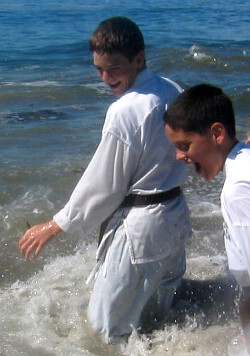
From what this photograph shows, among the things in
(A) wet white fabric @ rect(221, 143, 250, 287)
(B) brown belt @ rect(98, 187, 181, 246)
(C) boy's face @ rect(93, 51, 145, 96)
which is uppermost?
(C) boy's face @ rect(93, 51, 145, 96)

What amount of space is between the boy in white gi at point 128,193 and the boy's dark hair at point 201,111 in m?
0.72

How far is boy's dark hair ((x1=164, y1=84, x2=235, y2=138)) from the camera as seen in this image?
3.36m

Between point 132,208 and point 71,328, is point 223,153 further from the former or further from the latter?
point 71,328

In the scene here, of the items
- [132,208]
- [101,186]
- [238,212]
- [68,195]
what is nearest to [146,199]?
[132,208]

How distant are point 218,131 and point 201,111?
112 millimetres

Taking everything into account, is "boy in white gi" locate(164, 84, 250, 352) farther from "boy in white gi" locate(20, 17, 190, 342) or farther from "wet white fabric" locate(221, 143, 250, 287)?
"boy in white gi" locate(20, 17, 190, 342)

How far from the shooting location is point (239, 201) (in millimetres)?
3156

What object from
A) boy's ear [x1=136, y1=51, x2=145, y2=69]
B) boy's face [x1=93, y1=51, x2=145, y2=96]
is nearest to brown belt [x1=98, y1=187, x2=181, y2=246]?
boy's face [x1=93, y1=51, x2=145, y2=96]

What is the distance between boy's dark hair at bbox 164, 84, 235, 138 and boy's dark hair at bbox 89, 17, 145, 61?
0.83m

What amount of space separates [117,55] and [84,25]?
62.6 ft

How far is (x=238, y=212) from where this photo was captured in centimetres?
316

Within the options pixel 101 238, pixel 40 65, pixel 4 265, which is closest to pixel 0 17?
pixel 40 65

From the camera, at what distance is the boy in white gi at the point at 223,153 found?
3.17 metres

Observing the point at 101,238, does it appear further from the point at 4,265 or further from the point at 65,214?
the point at 4,265
